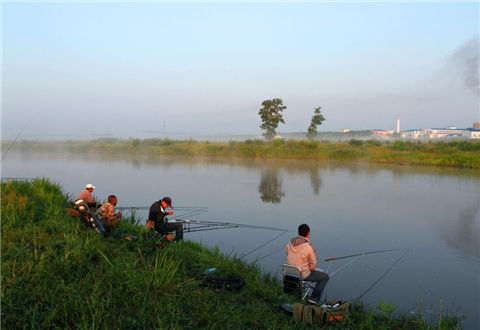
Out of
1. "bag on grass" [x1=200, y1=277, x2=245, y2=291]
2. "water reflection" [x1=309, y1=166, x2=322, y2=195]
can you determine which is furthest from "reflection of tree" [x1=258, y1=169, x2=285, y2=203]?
"bag on grass" [x1=200, y1=277, x2=245, y2=291]

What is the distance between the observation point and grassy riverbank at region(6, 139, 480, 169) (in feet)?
98.4

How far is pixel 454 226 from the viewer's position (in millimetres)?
9797

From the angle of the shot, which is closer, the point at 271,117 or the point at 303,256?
the point at 303,256

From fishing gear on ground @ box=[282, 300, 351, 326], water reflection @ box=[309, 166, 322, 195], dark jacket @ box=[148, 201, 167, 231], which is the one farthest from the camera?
water reflection @ box=[309, 166, 322, 195]

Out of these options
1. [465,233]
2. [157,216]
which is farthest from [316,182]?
[157,216]

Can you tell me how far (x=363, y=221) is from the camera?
1028 centimetres

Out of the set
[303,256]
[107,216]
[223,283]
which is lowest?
[223,283]

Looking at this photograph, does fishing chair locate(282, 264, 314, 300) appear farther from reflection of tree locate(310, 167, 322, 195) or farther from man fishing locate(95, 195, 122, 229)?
reflection of tree locate(310, 167, 322, 195)

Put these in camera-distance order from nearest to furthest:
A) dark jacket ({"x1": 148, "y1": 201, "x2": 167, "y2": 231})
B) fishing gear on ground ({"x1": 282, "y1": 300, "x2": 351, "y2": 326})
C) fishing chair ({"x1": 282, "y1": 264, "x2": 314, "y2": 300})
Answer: fishing gear on ground ({"x1": 282, "y1": 300, "x2": 351, "y2": 326}), fishing chair ({"x1": 282, "y1": 264, "x2": 314, "y2": 300}), dark jacket ({"x1": 148, "y1": 201, "x2": 167, "y2": 231})

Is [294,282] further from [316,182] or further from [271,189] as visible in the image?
[316,182]

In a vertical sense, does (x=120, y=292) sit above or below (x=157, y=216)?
below

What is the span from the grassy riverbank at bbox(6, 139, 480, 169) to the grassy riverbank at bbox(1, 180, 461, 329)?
2622 centimetres

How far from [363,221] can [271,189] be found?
21.5ft

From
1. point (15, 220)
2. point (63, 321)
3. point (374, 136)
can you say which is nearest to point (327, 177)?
point (15, 220)
